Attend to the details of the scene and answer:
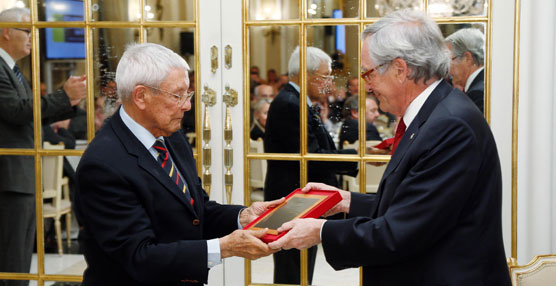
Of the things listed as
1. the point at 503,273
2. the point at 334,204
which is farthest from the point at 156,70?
the point at 503,273

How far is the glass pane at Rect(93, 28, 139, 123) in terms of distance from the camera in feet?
10.4

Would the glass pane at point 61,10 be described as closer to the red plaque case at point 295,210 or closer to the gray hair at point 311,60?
the gray hair at point 311,60

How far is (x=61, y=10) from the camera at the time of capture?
10.5 ft

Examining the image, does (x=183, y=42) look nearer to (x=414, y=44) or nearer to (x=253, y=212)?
(x=253, y=212)

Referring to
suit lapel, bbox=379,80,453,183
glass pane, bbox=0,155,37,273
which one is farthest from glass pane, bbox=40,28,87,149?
suit lapel, bbox=379,80,453,183

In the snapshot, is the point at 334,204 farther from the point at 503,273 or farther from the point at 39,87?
the point at 39,87

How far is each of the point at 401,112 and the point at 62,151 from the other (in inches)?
77.3

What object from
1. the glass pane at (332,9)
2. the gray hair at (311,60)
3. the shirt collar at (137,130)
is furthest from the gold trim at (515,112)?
the shirt collar at (137,130)

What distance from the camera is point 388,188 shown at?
1.89 m

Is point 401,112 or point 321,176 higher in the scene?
point 401,112

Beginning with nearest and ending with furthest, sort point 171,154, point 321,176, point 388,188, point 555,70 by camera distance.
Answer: point 388,188 → point 171,154 → point 555,70 → point 321,176

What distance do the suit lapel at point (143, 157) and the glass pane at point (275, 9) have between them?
1229 millimetres

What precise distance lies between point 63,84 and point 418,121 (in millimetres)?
2043

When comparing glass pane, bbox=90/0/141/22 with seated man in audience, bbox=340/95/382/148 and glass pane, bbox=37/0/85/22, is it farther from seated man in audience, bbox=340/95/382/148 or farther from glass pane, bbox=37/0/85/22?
seated man in audience, bbox=340/95/382/148
